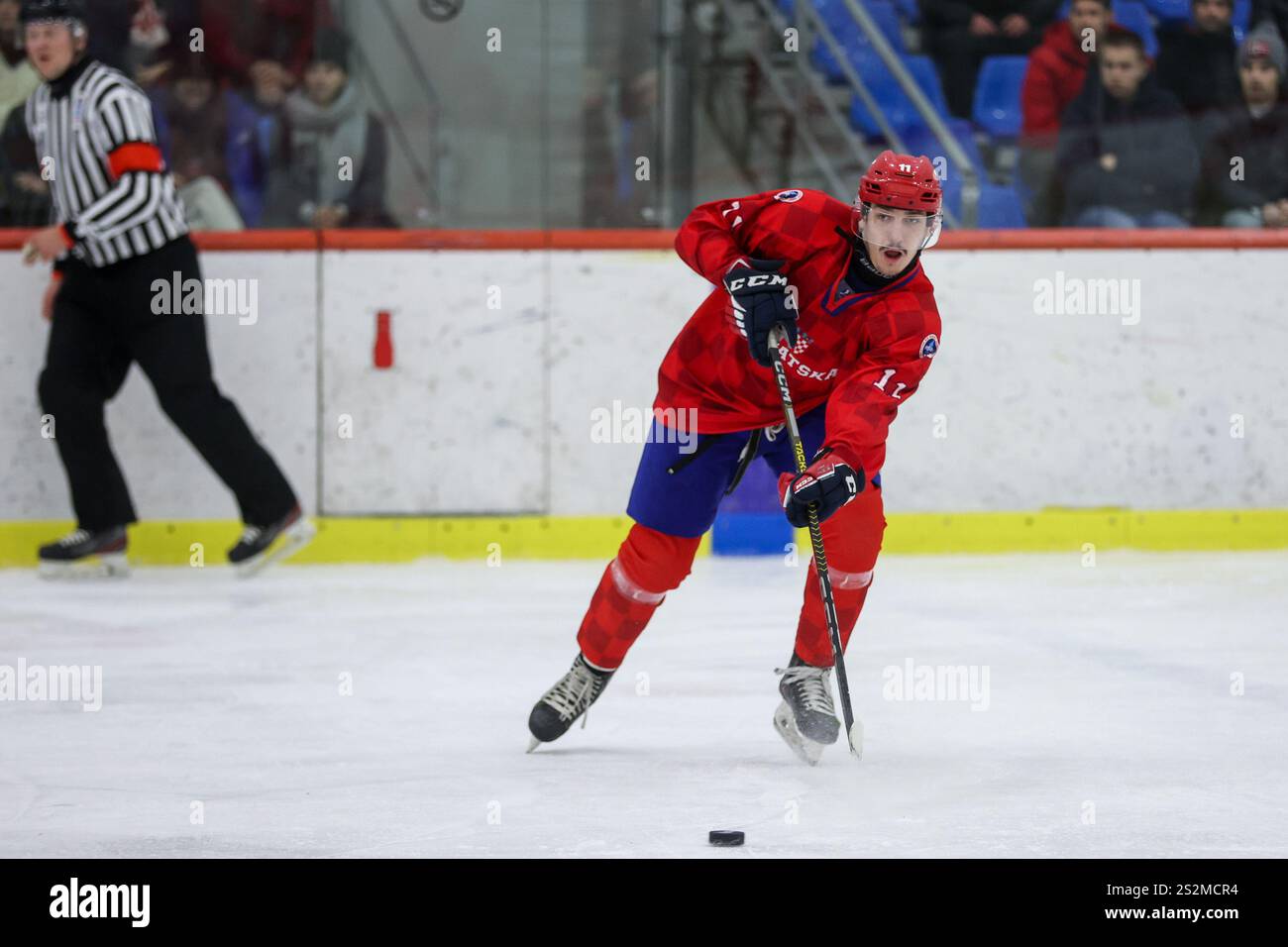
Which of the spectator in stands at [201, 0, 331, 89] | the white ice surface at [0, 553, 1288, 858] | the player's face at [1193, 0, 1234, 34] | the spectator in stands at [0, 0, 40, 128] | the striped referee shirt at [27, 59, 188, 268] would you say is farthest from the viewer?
the player's face at [1193, 0, 1234, 34]

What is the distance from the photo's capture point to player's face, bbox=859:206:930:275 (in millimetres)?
3498

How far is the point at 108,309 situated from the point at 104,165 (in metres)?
0.45

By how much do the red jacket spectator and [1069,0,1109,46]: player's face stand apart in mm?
22

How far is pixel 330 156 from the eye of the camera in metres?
6.55

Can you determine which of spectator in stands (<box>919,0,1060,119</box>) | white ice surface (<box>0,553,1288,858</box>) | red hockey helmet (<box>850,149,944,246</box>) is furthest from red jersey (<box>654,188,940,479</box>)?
spectator in stands (<box>919,0,1060,119</box>)

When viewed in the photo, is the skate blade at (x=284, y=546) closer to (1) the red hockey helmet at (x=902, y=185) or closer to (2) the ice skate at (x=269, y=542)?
(2) the ice skate at (x=269, y=542)

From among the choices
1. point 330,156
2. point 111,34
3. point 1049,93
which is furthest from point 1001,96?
point 111,34

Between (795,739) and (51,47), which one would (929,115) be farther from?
(795,739)

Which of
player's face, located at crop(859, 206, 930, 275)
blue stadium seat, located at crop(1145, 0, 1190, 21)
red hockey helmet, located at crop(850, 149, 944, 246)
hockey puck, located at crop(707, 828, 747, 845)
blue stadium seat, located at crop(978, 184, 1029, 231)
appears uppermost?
blue stadium seat, located at crop(1145, 0, 1190, 21)

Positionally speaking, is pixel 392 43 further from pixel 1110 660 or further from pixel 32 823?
pixel 32 823

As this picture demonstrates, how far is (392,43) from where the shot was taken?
6.48m

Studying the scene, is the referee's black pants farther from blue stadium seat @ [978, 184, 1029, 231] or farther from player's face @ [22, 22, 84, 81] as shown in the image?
blue stadium seat @ [978, 184, 1029, 231]
